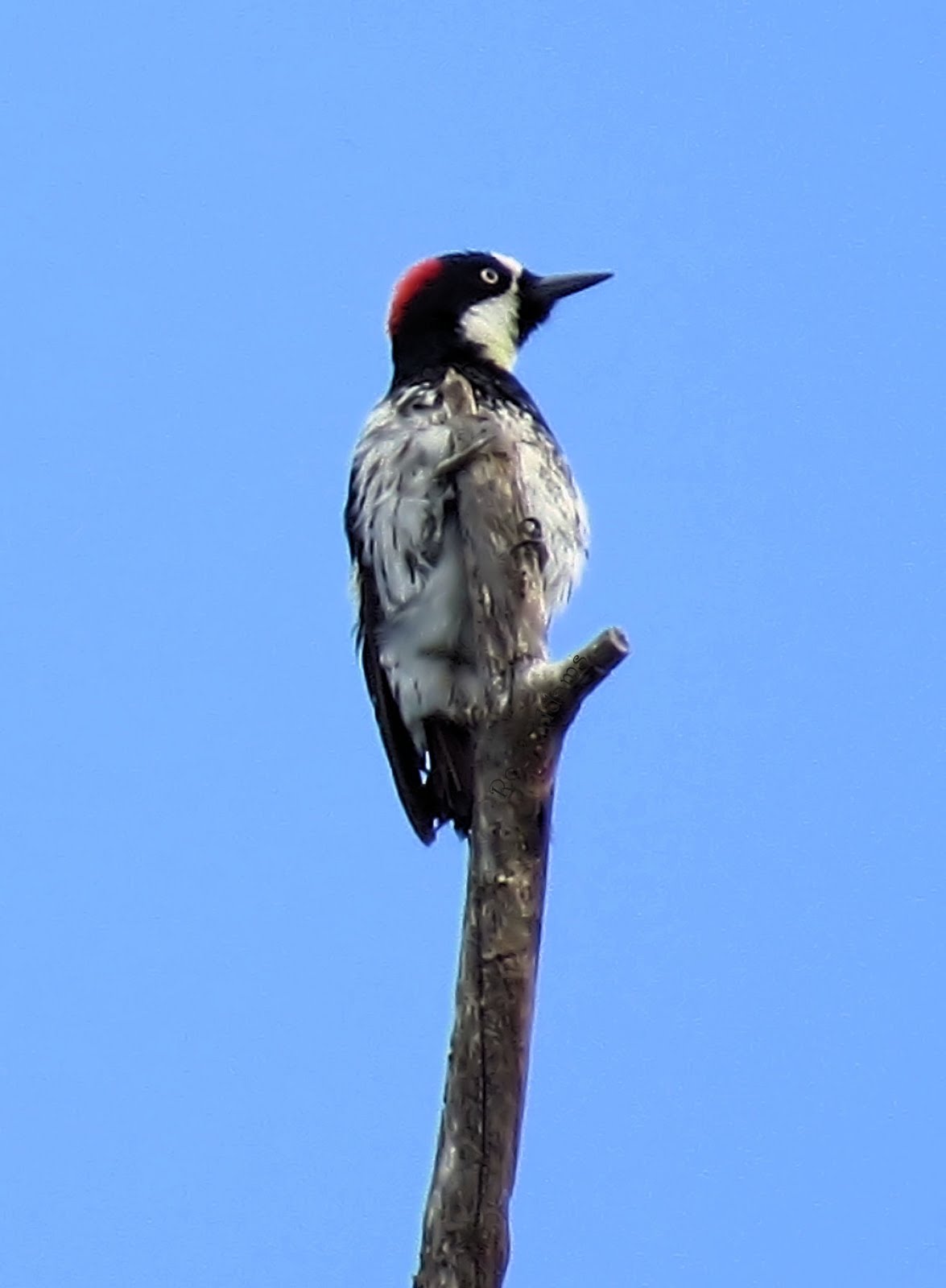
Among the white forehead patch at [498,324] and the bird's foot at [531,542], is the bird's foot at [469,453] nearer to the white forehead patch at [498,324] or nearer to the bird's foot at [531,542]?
the bird's foot at [531,542]

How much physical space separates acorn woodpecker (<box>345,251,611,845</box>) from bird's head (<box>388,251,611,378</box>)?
0.5 inches

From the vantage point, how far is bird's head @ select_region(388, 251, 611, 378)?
6258 mm

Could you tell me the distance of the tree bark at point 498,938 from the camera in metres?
3.84

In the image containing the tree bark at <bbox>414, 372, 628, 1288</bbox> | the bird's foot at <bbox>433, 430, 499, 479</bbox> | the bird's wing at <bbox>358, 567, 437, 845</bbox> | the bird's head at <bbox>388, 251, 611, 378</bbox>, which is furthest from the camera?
the bird's head at <bbox>388, 251, 611, 378</bbox>

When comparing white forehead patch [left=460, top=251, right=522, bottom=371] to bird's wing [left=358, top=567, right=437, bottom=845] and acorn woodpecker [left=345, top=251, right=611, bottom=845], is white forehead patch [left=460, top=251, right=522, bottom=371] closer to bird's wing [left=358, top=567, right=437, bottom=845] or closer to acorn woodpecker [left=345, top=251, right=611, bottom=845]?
acorn woodpecker [left=345, top=251, right=611, bottom=845]

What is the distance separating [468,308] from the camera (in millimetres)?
6383

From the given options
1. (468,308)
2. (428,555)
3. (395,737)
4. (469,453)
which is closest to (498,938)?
(469,453)

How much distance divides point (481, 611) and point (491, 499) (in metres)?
0.35

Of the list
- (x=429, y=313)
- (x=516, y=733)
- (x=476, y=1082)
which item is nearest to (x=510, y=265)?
(x=429, y=313)

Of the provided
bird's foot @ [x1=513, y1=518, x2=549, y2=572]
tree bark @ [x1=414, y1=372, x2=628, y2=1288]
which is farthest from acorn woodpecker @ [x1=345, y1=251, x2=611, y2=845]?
tree bark @ [x1=414, y1=372, x2=628, y2=1288]

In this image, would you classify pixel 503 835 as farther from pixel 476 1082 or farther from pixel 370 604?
pixel 370 604

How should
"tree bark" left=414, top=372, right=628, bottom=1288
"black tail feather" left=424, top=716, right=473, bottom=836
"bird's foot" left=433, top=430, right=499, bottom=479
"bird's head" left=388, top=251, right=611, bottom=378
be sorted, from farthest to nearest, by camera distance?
"bird's head" left=388, top=251, right=611, bottom=378 < "black tail feather" left=424, top=716, right=473, bottom=836 < "bird's foot" left=433, top=430, right=499, bottom=479 < "tree bark" left=414, top=372, right=628, bottom=1288

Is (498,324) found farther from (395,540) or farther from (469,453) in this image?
(469,453)

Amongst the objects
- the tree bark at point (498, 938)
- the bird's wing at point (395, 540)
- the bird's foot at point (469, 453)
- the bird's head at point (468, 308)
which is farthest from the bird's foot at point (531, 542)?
the bird's head at point (468, 308)
